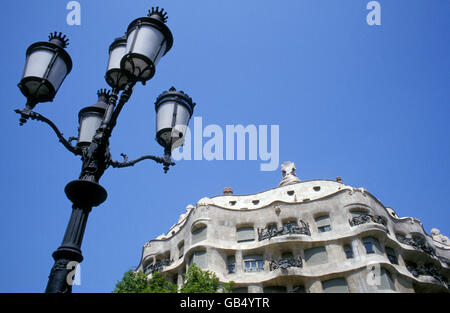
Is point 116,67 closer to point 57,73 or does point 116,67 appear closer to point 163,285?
point 57,73

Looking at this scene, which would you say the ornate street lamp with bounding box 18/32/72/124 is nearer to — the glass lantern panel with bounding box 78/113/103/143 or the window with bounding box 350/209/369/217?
the glass lantern panel with bounding box 78/113/103/143

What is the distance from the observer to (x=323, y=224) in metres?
30.8

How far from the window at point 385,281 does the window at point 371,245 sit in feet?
5.90

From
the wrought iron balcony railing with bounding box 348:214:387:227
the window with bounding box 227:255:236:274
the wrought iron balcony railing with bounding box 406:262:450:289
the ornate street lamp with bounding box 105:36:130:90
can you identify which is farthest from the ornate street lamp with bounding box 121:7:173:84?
the wrought iron balcony railing with bounding box 406:262:450:289

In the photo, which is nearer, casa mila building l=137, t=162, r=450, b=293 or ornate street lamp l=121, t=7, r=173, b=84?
ornate street lamp l=121, t=7, r=173, b=84

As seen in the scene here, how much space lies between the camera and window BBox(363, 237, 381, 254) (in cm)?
2761

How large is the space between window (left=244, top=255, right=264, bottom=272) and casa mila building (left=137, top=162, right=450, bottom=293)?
0.08 metres

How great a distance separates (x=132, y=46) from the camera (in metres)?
5.82

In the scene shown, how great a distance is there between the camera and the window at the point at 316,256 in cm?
2822

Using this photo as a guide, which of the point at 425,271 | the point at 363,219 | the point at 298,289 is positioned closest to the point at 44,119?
the point at 298,289

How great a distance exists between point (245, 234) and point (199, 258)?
4894 mm

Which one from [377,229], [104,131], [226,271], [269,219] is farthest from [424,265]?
[104,131]
